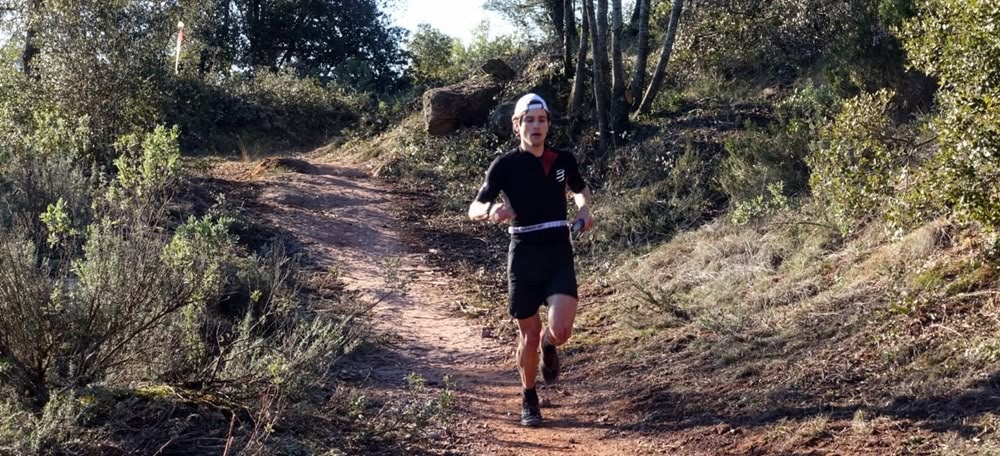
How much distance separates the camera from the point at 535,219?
583 centimetres

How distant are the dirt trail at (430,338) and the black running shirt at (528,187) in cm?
124

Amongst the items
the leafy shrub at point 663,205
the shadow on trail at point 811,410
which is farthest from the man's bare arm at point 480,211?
the leafy shrub at point 663,205

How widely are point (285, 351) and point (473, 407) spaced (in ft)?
4.78

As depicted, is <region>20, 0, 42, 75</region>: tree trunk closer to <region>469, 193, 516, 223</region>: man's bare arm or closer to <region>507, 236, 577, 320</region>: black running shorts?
<region>469, 193, 516, 223</region>: man's bare arm

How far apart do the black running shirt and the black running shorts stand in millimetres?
91

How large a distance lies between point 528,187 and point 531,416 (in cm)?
143

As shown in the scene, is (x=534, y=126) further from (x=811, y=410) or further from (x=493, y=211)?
(x=811, y=410)

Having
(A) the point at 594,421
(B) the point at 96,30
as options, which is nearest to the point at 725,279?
(A) the point at 594,421

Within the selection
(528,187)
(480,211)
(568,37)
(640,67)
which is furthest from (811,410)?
(568,37)

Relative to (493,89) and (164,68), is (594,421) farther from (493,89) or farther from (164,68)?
(164,68)

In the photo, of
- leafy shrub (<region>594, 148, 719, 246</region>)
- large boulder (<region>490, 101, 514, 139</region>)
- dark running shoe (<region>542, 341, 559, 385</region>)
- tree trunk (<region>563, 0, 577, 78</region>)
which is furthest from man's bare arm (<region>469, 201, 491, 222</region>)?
tree trunk (<region>563, 0, 577, 78</region>)

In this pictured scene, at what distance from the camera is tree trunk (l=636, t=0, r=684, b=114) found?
1377cm

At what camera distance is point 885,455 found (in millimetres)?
4805

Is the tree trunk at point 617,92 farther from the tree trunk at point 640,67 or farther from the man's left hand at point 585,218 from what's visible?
the man's left hand at point 585,218
